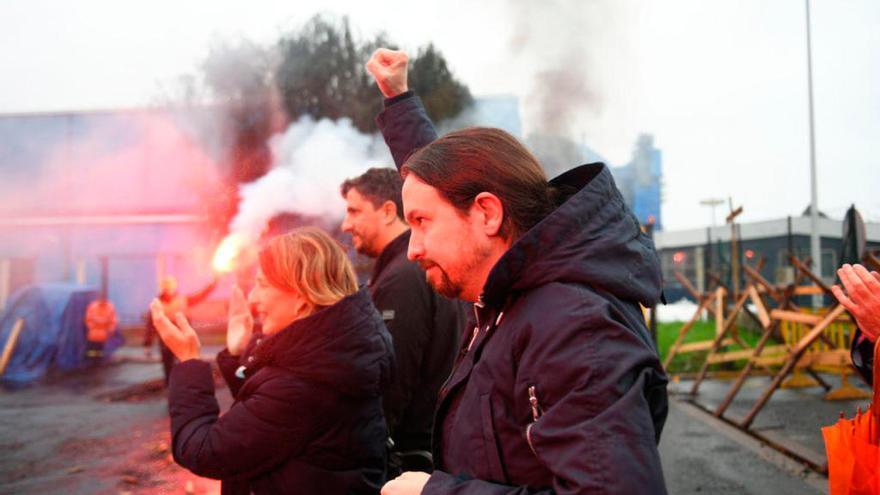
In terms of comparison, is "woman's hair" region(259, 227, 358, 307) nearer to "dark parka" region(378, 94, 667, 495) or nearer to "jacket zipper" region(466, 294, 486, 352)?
"jacket zipper" region(466, 294, 486, 352)

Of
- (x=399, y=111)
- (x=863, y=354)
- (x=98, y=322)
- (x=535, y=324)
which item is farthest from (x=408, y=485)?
(x=98, y=322)

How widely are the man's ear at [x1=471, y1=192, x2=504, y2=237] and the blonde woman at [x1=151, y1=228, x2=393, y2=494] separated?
3.22 feet

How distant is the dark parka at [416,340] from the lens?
328cm

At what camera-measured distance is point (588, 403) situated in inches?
49.3

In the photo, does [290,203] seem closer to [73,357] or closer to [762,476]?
[73,357]

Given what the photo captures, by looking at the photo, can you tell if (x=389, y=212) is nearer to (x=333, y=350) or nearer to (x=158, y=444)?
(x=333, y=350)

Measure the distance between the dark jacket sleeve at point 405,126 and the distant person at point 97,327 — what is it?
15.8m

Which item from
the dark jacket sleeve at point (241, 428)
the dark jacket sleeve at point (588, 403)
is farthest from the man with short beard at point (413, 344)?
the dark jacket sleeve at point (588, 403)

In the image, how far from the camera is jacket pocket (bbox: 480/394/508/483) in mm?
1399

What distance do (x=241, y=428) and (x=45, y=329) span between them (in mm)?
15299

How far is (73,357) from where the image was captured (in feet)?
52.1

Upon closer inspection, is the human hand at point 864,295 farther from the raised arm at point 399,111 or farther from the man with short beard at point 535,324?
the raised arm at point 399,111

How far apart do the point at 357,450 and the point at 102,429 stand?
7362 millimetres

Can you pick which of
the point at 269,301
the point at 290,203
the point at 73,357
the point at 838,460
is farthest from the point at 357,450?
the point at 73,357
